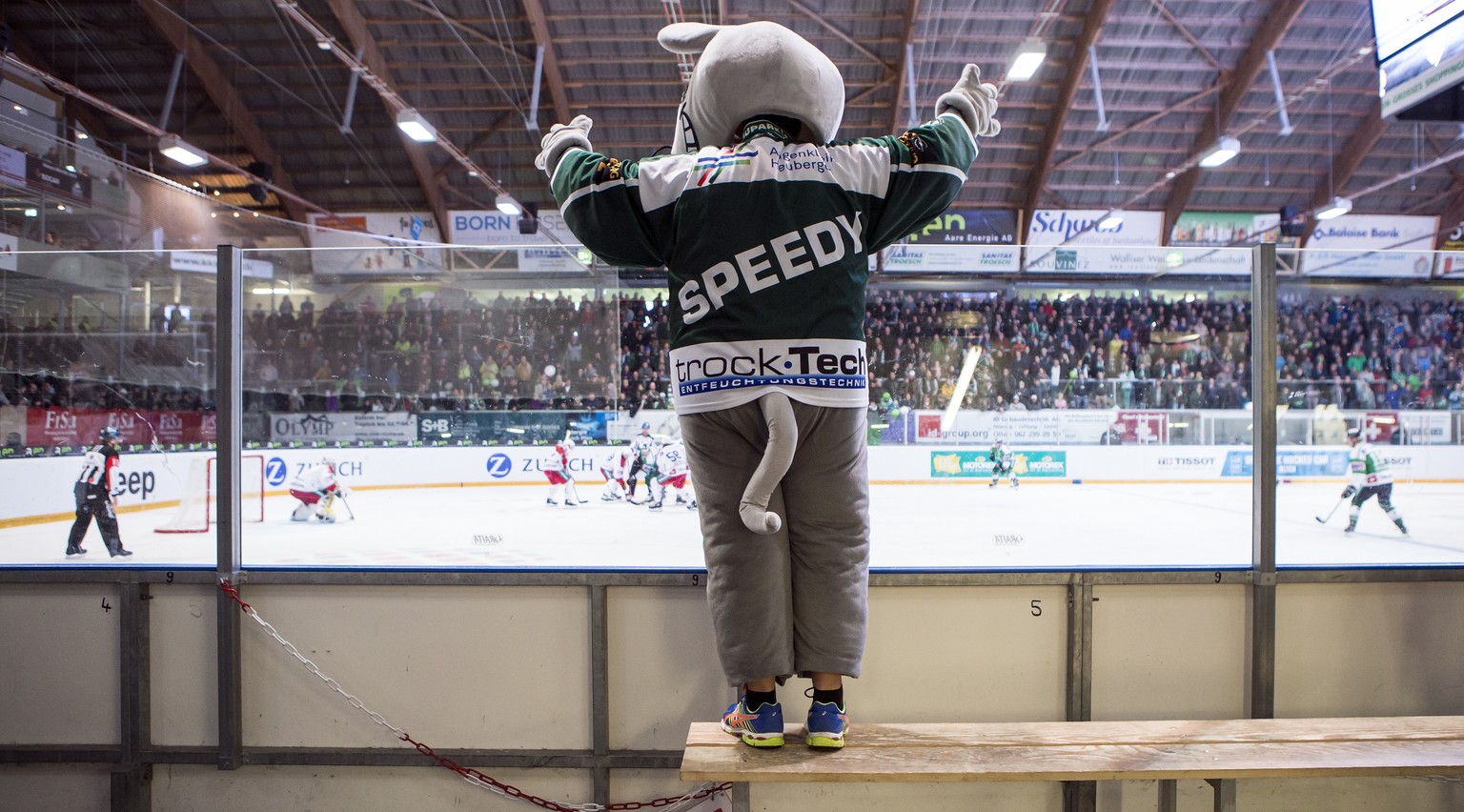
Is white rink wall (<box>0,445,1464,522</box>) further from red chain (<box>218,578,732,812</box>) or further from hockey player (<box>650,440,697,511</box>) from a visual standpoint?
red chain (<box>218,578,732,812</box>)

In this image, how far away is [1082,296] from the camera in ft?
8.11

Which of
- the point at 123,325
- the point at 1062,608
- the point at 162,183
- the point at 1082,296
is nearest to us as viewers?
the point at 1062,608

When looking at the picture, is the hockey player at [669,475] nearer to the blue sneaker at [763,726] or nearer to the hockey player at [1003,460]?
the hockey player at [1003,460]

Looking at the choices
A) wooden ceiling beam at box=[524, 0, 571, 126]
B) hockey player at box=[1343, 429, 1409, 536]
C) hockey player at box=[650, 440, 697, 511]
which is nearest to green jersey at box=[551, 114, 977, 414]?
hockey player at box=[650, 440, 697, 511]

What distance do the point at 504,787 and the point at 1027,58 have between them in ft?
28.7

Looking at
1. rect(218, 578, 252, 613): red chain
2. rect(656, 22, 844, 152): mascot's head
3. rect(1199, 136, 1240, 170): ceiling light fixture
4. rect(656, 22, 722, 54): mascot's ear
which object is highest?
rect(1199, 136, 1240, 170): ceiling light fixture

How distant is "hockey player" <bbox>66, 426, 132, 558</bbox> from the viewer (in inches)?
96.4

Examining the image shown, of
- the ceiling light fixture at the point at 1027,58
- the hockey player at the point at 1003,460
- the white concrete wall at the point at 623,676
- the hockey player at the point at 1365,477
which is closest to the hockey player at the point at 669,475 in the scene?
the white concrete wall at the point at 623,676

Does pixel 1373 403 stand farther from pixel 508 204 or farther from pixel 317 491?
pixel 508 204

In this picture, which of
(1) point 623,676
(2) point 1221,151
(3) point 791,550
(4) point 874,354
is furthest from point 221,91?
(2) point 1221,151

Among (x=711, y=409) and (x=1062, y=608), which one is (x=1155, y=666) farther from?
(x=711, y=409)

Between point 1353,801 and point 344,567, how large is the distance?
281 cm

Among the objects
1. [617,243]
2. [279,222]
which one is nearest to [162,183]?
[279,222]

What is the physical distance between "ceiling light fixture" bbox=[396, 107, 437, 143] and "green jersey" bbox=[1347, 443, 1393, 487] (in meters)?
9.67
